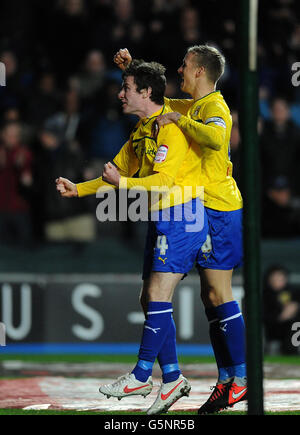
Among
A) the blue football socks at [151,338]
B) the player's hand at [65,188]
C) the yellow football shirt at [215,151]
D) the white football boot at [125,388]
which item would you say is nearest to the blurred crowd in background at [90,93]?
the yellow football shirt at [215,151]

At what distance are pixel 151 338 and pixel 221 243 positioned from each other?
758mm

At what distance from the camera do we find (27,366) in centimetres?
1016

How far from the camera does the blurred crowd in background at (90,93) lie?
12.2 m

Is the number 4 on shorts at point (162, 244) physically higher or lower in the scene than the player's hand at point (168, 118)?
lower

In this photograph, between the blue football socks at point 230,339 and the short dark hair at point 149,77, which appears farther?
the blue football socks at point 230,339

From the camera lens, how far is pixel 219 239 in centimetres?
604

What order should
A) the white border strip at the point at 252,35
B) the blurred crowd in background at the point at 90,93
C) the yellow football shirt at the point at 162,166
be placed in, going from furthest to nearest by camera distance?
the blurred crowd in background at the point at 90,93, the yellow football shirt at the point at 162,166, the white border strip at the point at 252,35

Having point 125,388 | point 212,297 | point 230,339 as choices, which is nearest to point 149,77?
point 212,297

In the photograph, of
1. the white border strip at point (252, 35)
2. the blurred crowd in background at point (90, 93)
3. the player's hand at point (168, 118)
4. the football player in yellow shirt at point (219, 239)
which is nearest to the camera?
the white border strip at point (252, 35)

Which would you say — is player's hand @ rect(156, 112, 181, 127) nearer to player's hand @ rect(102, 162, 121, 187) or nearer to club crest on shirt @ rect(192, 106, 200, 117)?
club crest on shirt @ rect(192, 106, 200, 117)

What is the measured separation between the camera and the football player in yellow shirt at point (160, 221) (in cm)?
571

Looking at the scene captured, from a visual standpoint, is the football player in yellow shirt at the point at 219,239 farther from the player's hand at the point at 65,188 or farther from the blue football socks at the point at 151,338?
the player's hand at the point at 65,188

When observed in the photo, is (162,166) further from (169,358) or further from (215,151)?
(169,358)

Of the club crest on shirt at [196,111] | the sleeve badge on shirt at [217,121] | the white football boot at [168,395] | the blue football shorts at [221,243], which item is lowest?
the white football boot at [168,395]
